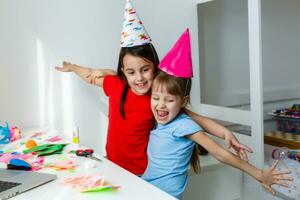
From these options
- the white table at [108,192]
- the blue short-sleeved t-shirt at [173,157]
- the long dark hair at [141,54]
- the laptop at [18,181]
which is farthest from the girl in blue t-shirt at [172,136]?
the laptop at [18,181]

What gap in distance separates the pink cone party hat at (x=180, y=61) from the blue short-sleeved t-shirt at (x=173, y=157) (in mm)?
153

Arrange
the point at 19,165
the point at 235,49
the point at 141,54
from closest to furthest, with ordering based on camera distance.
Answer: the point at 19,165 < the point at 141,54 < the point at 235,49

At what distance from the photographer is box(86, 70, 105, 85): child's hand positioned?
1.44 metres

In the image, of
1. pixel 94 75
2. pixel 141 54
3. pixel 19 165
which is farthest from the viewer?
pixel 94 75

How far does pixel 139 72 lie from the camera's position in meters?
1.14

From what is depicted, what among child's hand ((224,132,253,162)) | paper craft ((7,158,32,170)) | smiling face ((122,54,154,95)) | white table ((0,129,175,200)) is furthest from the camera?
smiling face ((122,54,154,95))

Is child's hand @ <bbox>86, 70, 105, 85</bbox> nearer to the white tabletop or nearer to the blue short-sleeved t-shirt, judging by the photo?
the blue short-sleeved t-shirt

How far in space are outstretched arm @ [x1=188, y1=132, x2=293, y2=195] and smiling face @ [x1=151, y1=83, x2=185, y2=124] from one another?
0.32 ft

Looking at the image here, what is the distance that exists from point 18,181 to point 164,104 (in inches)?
19.2

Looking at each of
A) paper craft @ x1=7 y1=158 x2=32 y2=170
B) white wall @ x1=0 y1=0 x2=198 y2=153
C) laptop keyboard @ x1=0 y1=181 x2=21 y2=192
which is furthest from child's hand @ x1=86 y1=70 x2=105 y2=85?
laptop keyboard @ x1=0 y1=181 x2=21 y2=192

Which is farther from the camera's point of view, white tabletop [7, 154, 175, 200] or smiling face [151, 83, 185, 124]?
smiling face [151, 83, 185, 124]

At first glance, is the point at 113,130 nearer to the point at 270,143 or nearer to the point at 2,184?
the point at 2,184

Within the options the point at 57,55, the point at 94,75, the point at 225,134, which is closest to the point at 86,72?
the point at 94,75

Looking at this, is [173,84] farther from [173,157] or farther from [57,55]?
[57,55]
